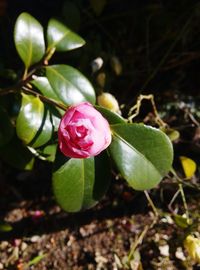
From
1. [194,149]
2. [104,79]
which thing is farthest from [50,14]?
[194,149]

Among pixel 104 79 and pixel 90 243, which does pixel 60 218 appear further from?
pixel 104 79

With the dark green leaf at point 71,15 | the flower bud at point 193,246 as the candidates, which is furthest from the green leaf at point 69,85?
the flower bud at point 193,246

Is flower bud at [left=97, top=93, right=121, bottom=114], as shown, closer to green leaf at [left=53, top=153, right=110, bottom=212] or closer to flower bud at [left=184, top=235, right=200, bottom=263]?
green leaf at [left=53, top=153, right=110, bottom=212]

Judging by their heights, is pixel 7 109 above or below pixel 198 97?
above

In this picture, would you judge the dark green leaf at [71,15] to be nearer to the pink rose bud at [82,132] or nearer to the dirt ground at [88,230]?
the dirt ground at [88,230]

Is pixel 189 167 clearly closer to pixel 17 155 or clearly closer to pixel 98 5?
pixel 17 155

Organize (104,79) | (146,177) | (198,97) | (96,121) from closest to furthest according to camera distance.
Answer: (96,121)
(146,177)
(104,79)
(198,97)

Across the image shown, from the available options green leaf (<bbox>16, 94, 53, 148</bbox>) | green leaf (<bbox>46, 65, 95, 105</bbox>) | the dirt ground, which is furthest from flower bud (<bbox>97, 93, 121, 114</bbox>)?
the dirt ground
